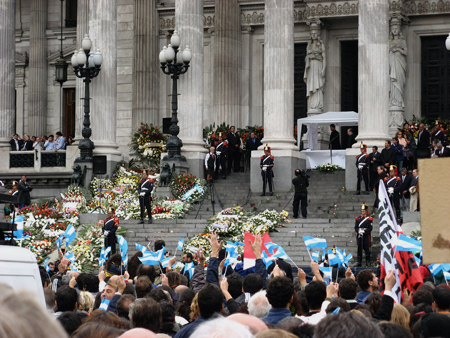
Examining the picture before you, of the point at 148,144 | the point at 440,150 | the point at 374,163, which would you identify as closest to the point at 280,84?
the point at 374,163

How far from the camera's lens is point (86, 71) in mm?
37094

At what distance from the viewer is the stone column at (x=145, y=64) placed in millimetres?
44812

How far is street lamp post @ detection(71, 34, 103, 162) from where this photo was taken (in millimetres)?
36531

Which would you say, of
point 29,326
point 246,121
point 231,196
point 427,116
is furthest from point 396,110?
point 29,326

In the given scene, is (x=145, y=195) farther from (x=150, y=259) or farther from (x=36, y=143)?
(x=150, y=259)

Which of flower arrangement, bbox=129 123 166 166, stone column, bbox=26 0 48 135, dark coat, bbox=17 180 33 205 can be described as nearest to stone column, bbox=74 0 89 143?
flower arrangement, bbox=129 123 166 166

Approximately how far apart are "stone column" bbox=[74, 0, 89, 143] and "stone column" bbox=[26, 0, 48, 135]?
23.8 feet

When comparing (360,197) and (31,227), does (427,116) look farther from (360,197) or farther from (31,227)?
(31,227)

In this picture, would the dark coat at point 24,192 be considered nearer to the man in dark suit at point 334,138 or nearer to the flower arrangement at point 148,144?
the flower arrangement at point 148,144

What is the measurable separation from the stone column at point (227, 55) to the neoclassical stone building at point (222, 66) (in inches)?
1.8

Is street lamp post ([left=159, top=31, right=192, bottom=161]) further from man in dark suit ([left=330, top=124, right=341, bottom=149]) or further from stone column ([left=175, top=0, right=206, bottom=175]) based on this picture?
man in dark suit ([left=330, top=124, right=341, bottom=149])

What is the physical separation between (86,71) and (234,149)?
6.82m

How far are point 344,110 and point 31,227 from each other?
57.0ft

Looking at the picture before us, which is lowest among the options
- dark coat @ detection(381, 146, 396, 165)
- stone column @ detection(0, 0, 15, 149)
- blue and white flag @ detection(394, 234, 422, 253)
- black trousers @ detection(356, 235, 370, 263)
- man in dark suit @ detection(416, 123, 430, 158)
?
black trousers @ detection(356, 235, 370, 263)
